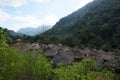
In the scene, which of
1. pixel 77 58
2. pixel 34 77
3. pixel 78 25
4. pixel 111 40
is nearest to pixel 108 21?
pixel 111 40

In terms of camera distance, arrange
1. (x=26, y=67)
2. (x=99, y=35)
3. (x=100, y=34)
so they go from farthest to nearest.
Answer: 1. (x=100, y=34)
2. (x=99, y=35)
3. (x=26, y=67)

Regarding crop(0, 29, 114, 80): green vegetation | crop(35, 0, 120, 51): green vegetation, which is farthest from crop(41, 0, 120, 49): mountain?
crop(0, 29, 114, 80): green vegetation

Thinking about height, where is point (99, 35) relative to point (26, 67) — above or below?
above

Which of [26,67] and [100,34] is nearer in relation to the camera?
[26,67]

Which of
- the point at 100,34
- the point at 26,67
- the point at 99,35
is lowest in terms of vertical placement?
the point at 26,67

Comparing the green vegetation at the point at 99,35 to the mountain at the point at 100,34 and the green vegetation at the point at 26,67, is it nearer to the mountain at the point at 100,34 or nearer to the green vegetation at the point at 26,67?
the mountain at the point at 100,34

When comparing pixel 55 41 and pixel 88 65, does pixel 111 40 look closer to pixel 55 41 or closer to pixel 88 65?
pixel 55 41

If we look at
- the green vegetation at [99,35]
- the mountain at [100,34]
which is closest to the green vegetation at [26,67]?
the green vegetation at [99,35]

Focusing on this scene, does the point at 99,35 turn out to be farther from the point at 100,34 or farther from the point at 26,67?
the point at 26,67

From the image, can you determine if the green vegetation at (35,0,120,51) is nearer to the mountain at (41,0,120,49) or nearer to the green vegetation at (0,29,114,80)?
the mountain at (41,0,120,49)

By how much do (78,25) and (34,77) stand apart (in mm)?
160780

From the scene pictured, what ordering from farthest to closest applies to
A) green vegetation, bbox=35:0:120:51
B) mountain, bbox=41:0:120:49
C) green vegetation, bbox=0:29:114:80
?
1. mountain, bbox=41:0:120:49
2. green vegetation, bbox=35:0:120:51
3. green vegetation, bbox=0:29:114:80

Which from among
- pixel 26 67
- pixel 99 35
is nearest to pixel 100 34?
pixel 99 35

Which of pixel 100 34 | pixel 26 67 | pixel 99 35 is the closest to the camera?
pixel 26 67
